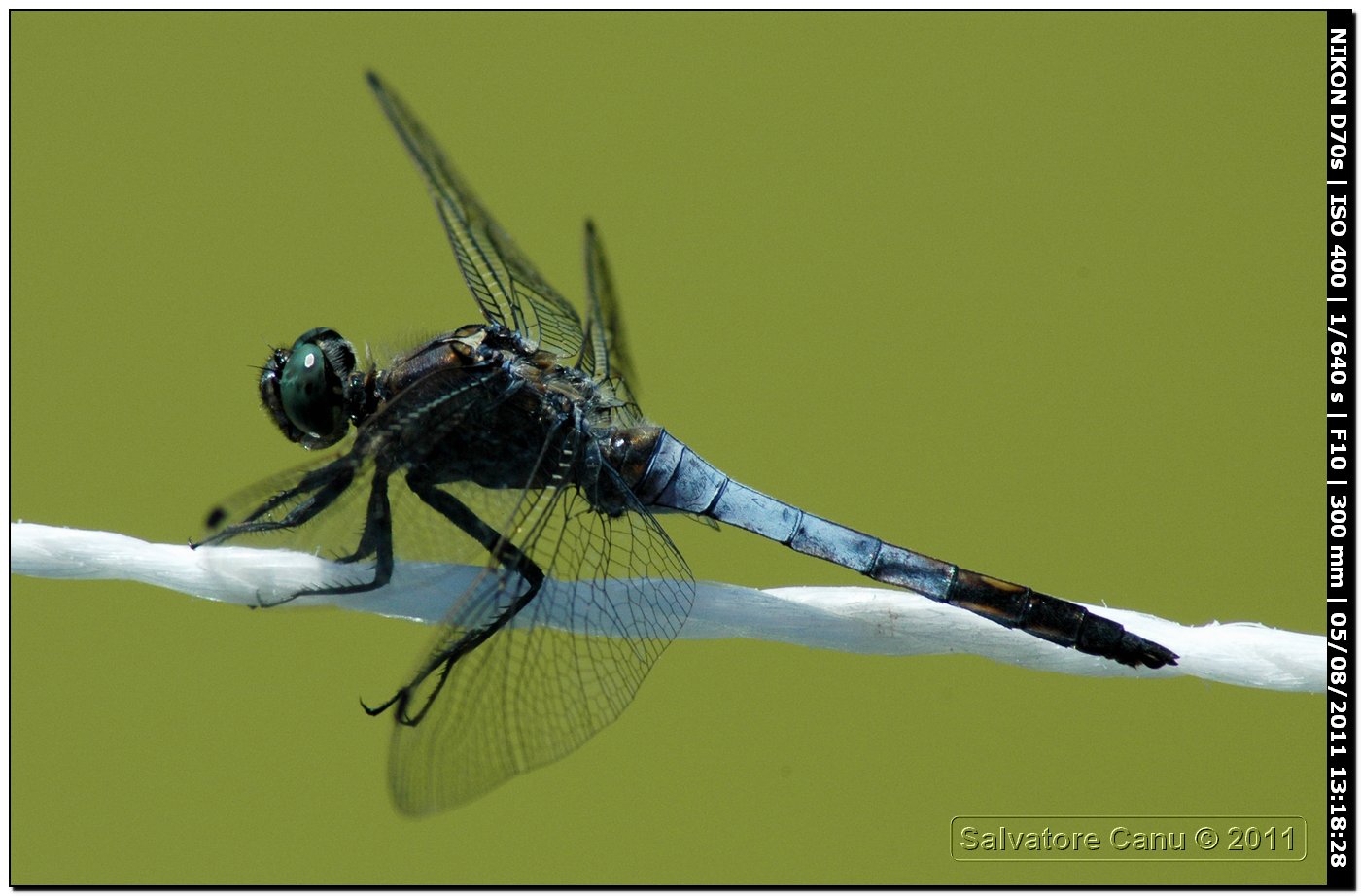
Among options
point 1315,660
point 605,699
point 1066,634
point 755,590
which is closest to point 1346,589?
point 1315,660

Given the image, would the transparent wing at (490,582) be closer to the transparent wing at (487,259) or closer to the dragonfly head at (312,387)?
the dragonfly head at (312,387)

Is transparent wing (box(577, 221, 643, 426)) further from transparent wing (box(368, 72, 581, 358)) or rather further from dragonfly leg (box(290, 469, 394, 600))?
dragonfly leg (box(290, 469, 394, 600))

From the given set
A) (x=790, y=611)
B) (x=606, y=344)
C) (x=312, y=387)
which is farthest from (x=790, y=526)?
(x=312, y=387)

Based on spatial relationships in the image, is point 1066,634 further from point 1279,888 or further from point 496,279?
point 496,279

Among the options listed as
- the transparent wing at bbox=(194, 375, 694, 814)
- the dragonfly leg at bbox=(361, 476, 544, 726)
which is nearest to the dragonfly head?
the transparent wing at bbox=(194, 375, 694, 814)

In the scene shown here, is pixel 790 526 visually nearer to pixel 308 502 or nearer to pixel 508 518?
pixel 508 518

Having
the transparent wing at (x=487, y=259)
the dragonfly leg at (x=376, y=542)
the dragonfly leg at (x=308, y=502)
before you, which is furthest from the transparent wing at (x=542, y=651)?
the transparent wing at (x=487, y=259)
